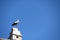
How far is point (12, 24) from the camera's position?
78.0 ft

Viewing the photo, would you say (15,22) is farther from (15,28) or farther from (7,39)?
(7,39)

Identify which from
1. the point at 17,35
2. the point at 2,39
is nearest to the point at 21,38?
the point at 17,35

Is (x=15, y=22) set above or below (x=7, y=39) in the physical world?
above

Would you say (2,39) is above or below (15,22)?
below

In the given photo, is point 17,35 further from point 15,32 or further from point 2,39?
point 2,39

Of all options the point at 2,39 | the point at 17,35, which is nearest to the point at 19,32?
the point at 17,35

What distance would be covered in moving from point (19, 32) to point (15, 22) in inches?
54.2

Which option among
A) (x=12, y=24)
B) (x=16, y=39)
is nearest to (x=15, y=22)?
(x=12, y=24)

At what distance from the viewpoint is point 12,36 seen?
2334 cm

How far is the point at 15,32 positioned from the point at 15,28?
1.70ft

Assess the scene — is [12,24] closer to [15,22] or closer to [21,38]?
[15,22]

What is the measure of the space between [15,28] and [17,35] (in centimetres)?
87

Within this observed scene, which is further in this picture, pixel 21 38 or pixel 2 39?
pixel 21 38

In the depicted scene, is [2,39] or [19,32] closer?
[2,39]
